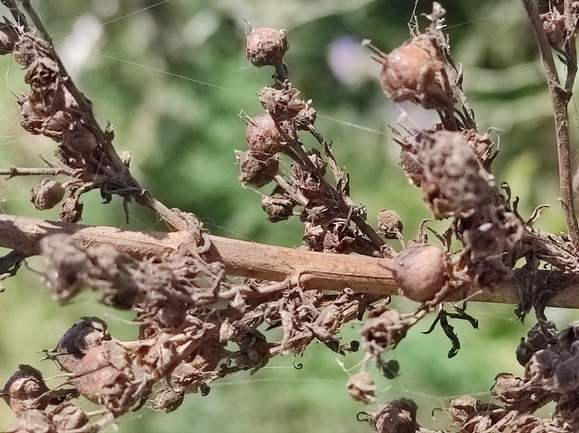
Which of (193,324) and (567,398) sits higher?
(193,324)

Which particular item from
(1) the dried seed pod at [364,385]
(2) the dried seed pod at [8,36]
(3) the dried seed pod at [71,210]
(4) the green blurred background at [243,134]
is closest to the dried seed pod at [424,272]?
(1) the dried seed pod at [364,385]

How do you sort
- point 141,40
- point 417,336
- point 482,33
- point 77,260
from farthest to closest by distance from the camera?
point 141,40, point 482,33, point 417,336, point 77,260

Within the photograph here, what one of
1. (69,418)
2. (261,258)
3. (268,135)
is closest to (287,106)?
(268,135)

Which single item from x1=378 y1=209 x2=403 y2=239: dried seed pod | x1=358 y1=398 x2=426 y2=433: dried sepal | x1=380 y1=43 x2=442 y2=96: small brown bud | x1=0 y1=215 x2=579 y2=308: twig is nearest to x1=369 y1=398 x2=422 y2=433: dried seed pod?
x1=358 y1=398 x2=426 y2=433: dried sepal

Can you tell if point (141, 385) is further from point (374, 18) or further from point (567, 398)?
point (374, 18)

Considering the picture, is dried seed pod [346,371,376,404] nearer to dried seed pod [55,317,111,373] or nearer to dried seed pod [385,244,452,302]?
dried seed pod [385,244,452,302]

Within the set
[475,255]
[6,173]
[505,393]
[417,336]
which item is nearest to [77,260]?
[6,173]
